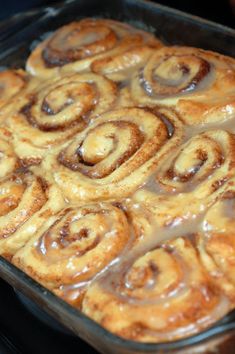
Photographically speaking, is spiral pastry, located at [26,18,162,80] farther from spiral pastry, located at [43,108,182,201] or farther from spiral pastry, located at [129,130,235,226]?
spiral pastry, located at [129,130,235,226]

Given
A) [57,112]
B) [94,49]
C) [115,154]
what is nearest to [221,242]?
[115,154]

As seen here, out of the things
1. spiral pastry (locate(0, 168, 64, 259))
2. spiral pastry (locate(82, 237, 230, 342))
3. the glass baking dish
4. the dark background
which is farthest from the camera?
the dark background

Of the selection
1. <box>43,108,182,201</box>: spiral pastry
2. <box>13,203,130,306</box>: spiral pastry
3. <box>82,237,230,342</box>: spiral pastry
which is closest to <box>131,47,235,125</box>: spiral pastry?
<box>43,108,182,201</box>: spiral pastry

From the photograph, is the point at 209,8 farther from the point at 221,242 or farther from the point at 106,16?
the point at 221,242

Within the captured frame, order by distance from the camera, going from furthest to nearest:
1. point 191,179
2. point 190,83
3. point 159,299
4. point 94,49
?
point 94,49
point 190,83
point 191,179
point 159,299

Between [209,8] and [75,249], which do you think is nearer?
[75,249]

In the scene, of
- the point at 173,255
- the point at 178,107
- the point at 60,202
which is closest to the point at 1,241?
the point at 60,202

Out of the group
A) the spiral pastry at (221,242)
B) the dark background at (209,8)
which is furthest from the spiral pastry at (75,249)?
the dark background at (209,8)
